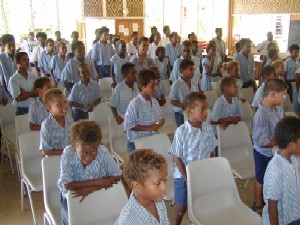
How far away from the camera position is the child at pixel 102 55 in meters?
8.16

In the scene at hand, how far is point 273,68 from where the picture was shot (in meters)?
5.08

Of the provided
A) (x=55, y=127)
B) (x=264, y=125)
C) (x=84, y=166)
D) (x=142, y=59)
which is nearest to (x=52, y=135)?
(x=55, y=127)

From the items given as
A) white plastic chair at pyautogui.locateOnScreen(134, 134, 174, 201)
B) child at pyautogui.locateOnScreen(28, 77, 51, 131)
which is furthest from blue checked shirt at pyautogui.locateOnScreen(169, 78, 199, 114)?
child at pyautogui.locateOnScreen(28, 77, 51, 131)

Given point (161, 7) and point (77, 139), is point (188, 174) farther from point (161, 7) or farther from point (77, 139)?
point (161, 7)

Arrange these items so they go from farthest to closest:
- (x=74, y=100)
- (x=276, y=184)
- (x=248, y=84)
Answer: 1. (x=248, y=84)
2. (x=74, y=100)
3. (x=276, y=184)

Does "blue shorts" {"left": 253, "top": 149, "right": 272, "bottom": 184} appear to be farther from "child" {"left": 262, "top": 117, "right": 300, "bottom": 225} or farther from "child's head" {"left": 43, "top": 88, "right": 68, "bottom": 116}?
"child's head" {"left": 43, "top": 88, "right": 68, "bottom": 116}

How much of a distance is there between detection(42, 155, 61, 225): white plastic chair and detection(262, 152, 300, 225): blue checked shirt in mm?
1551

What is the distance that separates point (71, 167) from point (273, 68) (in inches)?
136

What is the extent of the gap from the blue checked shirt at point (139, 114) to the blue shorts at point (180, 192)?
2.84ft

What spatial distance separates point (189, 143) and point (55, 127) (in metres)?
1.13

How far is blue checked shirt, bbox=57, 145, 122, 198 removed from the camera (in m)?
2.54

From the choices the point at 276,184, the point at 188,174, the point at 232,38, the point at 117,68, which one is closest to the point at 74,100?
the point at 117,68

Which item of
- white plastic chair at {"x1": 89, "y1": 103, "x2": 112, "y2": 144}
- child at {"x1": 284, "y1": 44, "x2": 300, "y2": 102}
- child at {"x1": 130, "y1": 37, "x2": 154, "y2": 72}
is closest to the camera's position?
white plastic chair at {"x1": 89, "y1": 103, "x2": 112, "y2": 144}

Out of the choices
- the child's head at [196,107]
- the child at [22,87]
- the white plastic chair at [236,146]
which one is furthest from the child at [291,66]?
the child at [22,87]
